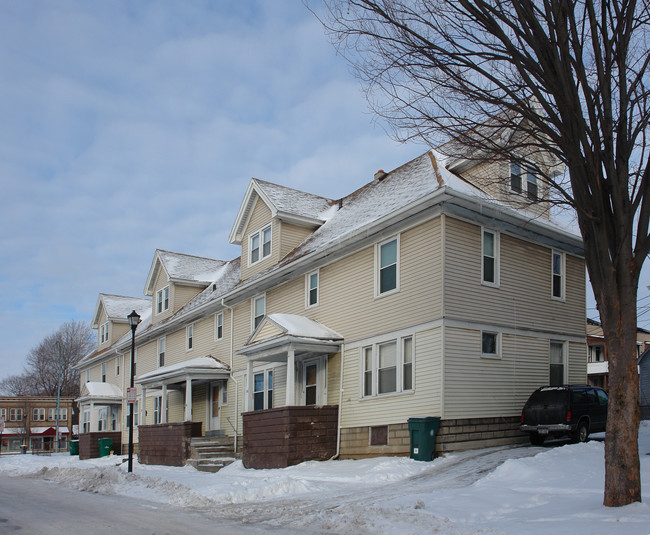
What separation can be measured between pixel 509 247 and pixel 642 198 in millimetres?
9497

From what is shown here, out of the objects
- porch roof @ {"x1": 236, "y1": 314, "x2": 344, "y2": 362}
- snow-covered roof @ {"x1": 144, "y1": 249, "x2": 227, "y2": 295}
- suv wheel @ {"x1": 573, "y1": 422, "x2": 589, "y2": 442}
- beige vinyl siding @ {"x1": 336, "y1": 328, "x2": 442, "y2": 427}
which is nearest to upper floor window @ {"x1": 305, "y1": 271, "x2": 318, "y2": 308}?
porch roof @ {"x1": 236, "y1": 314, "x2": 344, "y2": 362}

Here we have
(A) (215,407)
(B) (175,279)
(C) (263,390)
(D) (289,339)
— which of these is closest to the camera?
Answer: (D) (289,339)

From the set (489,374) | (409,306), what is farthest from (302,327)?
(489,374)

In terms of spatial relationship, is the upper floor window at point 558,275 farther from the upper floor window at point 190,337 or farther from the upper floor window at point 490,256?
the upper floor window at point 190,337

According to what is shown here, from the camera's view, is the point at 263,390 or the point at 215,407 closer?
the point at 263,390

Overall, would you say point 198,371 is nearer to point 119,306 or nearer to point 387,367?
point 387,367

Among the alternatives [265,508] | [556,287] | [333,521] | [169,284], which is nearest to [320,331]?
[556,287]

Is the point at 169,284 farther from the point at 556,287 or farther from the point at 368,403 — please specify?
the point at 556,287

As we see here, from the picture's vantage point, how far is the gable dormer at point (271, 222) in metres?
25.7

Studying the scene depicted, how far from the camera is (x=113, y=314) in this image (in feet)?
148

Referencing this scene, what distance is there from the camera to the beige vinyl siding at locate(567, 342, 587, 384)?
69.5 ft

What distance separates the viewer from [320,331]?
21234 mm

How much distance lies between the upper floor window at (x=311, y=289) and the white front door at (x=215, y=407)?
8134mm

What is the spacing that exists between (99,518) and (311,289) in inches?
480
